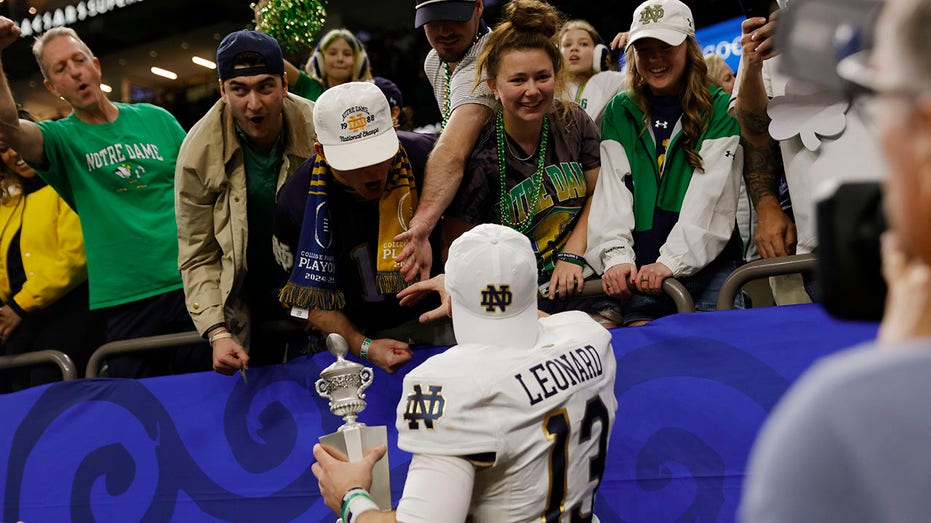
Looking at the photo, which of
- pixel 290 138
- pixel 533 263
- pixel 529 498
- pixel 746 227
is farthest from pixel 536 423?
pixel 290 138

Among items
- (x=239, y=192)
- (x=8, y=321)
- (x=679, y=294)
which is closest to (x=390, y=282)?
(x=239, y=192)

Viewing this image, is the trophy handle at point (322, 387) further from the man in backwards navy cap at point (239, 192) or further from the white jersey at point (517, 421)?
the man in backwards navy cap at point (239, 192)

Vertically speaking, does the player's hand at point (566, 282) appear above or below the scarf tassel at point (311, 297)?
above

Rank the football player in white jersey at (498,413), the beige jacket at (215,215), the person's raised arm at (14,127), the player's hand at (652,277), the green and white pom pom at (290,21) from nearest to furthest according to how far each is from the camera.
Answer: the football player in white jersey at (498,413) → the player's hand at (652,277) → the beige jacket at (215,215) → the person's raised arm at (14,127) → the green and white pom pom at (290,21)

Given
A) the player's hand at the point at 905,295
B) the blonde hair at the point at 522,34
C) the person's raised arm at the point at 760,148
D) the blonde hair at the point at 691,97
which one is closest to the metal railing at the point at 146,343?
the blonde hair at the point at 522,34

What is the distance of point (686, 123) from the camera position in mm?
3748

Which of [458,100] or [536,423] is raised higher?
[458,100]

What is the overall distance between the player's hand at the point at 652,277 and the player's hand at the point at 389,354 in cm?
88

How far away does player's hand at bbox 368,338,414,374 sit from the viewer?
12.0ft

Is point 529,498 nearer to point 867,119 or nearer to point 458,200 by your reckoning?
point 458,200

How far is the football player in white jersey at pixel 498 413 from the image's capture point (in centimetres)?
249

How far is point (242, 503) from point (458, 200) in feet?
4.91

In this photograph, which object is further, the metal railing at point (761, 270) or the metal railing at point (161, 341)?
the metal railing at point (161, 341)

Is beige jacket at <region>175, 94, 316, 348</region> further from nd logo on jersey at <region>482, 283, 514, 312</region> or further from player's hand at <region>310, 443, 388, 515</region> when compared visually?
nd logo on jersey at <region>482, 283, 514, 312</region>
